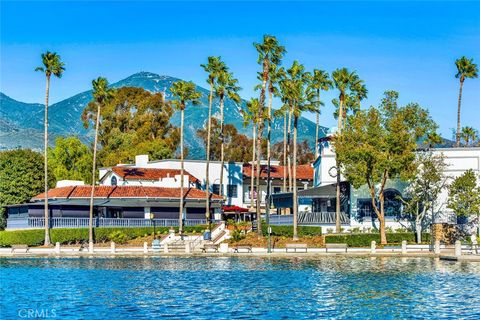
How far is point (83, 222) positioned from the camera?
83812 millimetres

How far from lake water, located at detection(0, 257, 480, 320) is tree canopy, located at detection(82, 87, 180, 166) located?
64786 millimetres

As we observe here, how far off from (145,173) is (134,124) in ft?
123

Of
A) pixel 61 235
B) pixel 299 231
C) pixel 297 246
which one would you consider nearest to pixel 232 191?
pixel 299 231

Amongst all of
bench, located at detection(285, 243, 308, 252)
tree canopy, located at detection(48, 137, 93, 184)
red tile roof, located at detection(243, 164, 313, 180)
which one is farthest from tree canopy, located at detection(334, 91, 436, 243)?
tree canopy, located at detection(48, 137, 93, 184)

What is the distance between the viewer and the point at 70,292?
43.4 m

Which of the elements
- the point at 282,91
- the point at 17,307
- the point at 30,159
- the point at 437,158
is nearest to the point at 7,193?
the point at 30,159

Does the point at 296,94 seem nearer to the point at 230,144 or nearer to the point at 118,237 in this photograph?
the point at 118,237

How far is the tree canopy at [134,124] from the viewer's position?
125750mm

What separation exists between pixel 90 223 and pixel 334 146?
80.2ft

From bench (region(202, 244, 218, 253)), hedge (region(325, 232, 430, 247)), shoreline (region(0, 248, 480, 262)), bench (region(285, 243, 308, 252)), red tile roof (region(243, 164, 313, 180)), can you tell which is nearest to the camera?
shoreline (region(0, 248, 480, 262))

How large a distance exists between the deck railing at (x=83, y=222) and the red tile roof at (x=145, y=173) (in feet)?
32.7

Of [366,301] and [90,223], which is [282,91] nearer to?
[90,223]

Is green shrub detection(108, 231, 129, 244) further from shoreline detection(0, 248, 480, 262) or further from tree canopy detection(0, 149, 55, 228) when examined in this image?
tree canopy detection(0, 149, 55, 228)

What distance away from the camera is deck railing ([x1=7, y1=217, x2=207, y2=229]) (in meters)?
82.1
